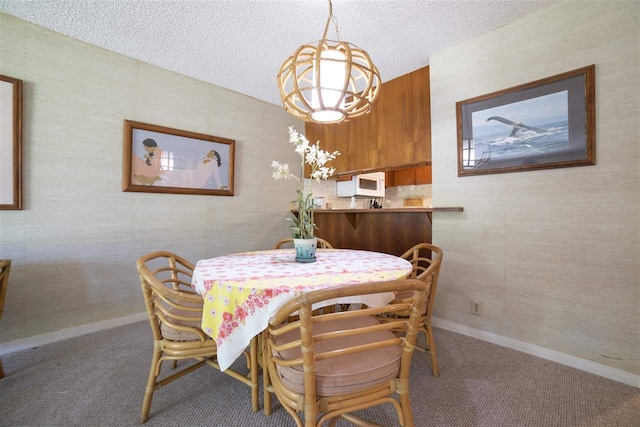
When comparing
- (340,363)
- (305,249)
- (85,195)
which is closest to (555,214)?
(305,249)

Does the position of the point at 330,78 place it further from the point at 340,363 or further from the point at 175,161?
the point at 175,161

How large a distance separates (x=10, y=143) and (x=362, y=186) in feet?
11.0

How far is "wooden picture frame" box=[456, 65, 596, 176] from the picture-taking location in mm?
1801

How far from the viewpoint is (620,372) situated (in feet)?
5.48

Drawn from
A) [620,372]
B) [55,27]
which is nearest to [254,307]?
[620,372]

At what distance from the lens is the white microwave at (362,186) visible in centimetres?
371

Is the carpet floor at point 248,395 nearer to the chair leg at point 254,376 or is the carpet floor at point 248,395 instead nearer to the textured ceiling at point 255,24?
the chair leg at point 254,376

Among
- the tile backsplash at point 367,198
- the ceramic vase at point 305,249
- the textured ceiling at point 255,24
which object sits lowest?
the ceramic vase at point 305,249

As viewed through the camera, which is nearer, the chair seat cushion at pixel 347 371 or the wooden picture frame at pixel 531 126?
the chair seat cushion at pixel 347 371

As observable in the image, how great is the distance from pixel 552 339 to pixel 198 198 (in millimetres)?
3341

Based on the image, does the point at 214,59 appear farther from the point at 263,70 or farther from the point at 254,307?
the point at 254,307

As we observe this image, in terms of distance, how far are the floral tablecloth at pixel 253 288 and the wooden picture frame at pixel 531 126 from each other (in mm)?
1376

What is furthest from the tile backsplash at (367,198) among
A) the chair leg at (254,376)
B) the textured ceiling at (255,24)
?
the chair leg at (254,376)

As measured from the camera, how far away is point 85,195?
234 centimetres
